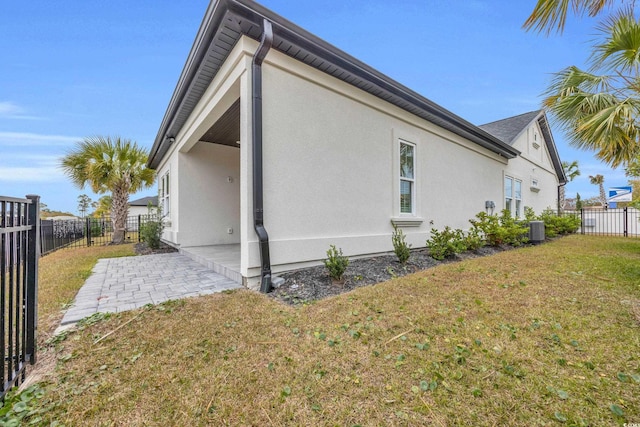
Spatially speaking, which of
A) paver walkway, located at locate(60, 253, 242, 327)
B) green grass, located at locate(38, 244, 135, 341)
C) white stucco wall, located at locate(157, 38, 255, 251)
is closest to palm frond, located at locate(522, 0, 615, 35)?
paver walkway, located at locate(60, 253, 242, 327)

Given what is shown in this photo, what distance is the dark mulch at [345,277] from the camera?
144 inches

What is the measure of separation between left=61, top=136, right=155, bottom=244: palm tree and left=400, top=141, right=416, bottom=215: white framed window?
391 inches

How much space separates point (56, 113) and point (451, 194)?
19.3 metres

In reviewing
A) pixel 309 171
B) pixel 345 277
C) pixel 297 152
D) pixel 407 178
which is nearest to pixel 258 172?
pixel 297 152

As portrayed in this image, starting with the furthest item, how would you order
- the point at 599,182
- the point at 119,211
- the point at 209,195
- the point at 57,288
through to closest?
the point at 599,182
the point at 119,211
the point at 209,195
the point at 57,288

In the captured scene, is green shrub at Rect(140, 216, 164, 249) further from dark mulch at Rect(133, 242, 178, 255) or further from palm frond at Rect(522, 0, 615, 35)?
palm frond at Rect(522, 0, 615, 35)

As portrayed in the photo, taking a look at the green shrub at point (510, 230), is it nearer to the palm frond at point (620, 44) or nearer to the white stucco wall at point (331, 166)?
the white stucco wall at point (331, 166)

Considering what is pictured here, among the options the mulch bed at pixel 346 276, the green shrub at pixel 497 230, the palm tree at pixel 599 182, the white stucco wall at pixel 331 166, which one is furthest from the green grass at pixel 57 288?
the palm tree at pixel 599 182

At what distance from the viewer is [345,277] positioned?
14.1 feet

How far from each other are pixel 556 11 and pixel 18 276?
22.2 feet

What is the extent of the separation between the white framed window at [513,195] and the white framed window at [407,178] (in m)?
6.40

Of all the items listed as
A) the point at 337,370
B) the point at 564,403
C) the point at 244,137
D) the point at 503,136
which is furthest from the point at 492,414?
the point at 503,136

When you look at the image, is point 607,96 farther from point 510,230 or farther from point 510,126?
point 510,126

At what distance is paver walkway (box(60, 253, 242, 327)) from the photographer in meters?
3.25
